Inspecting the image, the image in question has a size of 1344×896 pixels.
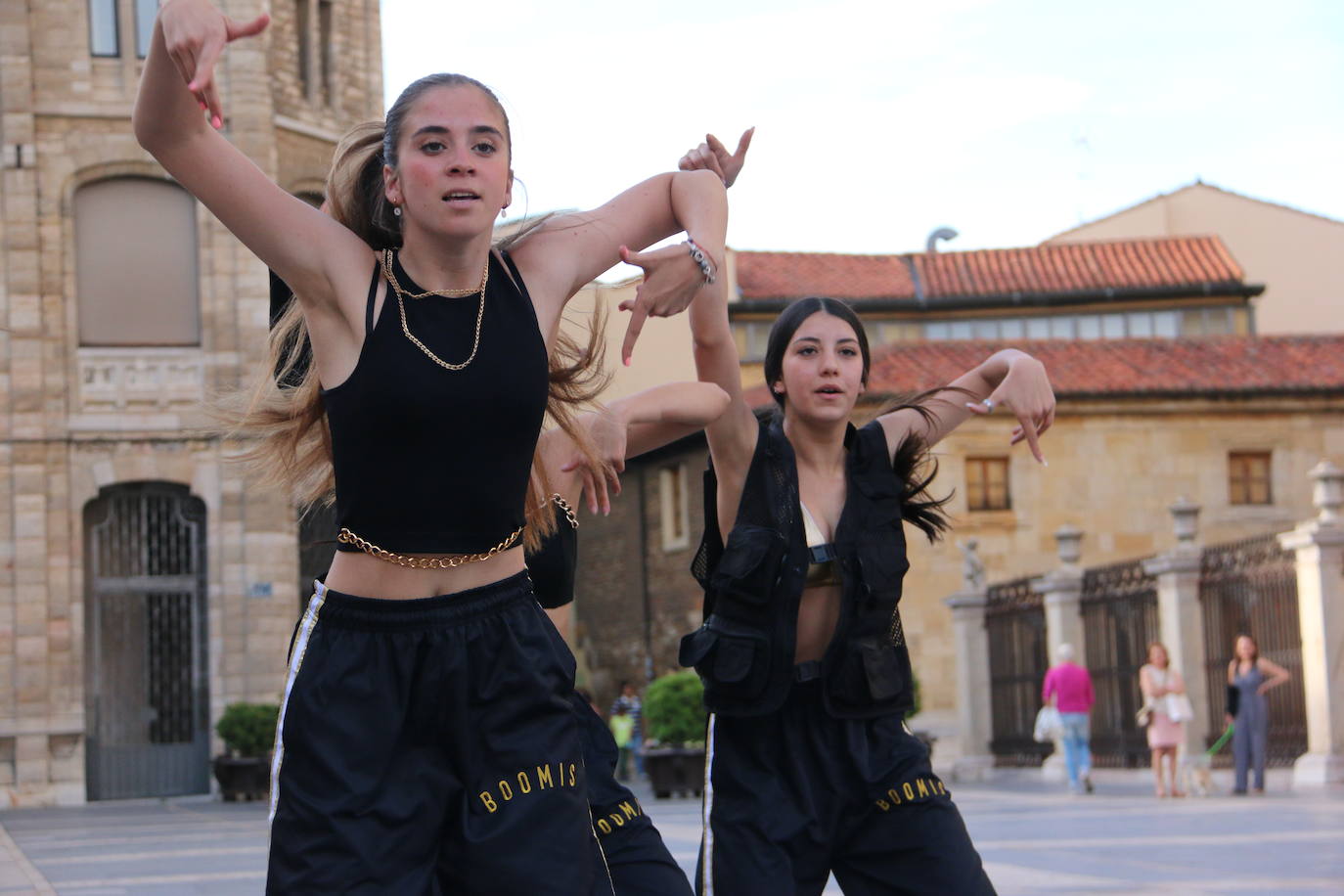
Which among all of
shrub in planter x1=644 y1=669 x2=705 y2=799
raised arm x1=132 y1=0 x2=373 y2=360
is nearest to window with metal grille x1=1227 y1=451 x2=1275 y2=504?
shrub in planter x1=644 y1=669 x2=705 y2=799

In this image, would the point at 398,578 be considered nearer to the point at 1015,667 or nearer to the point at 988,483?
the point at 1015,667

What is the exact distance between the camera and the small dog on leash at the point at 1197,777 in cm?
2112

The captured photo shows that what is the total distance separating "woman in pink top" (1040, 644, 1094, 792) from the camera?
877 inches

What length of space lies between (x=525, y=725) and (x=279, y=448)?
2.72 feet

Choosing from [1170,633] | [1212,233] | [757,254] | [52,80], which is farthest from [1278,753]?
[1212,233]

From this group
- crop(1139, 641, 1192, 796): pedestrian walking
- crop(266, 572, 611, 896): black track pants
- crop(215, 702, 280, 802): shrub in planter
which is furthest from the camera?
crop(215, 702, 280, 802): shrub in planter

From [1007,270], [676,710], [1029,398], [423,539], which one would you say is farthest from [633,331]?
[1007,270]

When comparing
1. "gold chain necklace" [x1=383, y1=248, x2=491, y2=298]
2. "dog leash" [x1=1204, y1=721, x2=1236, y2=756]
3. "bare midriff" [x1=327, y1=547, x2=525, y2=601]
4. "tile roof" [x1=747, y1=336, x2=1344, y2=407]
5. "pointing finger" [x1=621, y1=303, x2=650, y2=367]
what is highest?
"tile roof" [x1=747, y1=336, x2=1344, y2=407]

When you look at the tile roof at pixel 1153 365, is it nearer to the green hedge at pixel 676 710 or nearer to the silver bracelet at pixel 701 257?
the green hedge at pixel 676 710

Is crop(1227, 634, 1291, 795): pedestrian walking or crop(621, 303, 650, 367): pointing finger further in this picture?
crop(1227, 634, 1291, 795): pedestrian walking

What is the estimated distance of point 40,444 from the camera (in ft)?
95.3

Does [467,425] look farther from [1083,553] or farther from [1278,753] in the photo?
[1083,553]

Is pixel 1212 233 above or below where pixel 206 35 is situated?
above

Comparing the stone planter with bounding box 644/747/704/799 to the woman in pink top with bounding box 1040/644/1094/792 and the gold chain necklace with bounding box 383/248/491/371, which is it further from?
the gold chain necklace with bounding box 383/248/491/371
